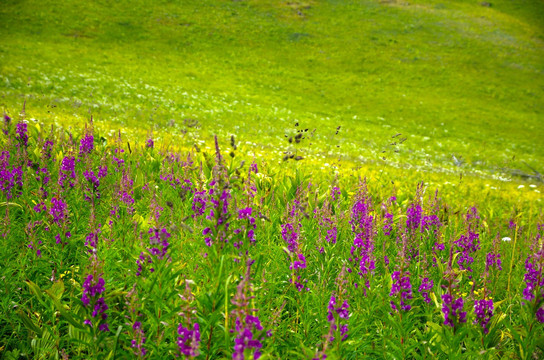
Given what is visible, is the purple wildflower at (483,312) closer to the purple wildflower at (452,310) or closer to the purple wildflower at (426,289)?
the purple wildflower at (452,310)

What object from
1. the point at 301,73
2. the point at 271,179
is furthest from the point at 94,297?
the point at 301,73

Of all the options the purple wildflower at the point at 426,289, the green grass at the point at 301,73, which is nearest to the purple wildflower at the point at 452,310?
the purple wildflower at the point at 426,289

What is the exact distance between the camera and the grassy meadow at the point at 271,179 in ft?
8.65

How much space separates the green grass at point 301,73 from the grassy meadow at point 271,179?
28 centimetres

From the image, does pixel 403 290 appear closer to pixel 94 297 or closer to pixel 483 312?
pixel 483 312

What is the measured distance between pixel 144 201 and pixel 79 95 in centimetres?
1600

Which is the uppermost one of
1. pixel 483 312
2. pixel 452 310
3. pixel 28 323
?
pixel 452 310

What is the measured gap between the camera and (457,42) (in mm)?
46719

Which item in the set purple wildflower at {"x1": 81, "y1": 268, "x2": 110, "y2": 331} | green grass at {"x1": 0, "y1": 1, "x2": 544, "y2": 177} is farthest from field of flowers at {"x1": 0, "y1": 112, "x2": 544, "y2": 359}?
green grass at {"x1": 0, "y1": 1, "x2": 544, "y2": 177}

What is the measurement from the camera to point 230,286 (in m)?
2.58

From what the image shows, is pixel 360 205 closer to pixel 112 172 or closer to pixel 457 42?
pixel 112 172

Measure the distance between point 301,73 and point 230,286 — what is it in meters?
36.3

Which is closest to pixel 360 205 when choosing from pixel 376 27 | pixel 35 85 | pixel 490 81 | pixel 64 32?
pixel 35 85

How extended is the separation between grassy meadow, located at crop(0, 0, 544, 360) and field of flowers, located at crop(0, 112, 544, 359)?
1.2 inches
